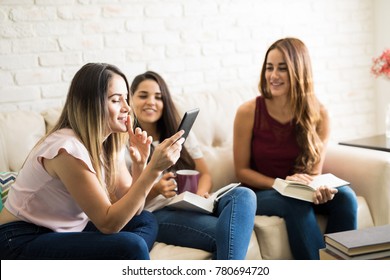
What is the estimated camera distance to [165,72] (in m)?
2.82

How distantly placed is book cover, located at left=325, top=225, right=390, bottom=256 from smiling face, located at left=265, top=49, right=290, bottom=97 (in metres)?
0.96

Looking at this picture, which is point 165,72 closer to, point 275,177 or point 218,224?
point 275,177

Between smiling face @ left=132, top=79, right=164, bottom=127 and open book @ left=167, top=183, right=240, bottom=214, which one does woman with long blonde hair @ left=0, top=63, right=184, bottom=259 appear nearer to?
open book @ left=167, top=183, right=240, bottom=214

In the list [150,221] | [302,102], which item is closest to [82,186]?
[150,221]

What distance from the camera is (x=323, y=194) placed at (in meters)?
2.02

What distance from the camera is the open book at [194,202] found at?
1.92 metres

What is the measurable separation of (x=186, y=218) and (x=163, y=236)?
109 millimetres

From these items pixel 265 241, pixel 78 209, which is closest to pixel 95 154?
pixel 78 209

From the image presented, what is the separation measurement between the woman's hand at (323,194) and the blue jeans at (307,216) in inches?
2.2

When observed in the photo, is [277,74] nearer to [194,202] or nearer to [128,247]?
[194,202]

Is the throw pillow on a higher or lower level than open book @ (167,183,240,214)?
higher

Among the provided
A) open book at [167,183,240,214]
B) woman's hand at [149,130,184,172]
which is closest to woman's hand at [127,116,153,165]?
woman's hand at [149,130,184,172]

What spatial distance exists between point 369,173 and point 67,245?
138 centimetres

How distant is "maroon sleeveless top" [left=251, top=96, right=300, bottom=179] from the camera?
2.31 m
